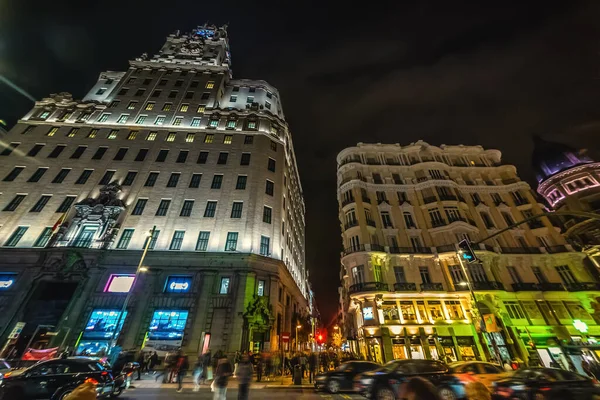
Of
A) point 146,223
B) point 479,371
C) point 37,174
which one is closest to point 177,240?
point 146,223

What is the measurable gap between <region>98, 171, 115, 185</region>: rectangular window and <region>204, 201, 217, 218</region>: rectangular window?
1328 cm

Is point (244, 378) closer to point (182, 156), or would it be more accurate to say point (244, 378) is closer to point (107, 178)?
point (182, 156)

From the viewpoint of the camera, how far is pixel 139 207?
2781 cm

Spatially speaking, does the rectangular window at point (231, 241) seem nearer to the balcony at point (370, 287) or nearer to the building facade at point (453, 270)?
the building facade at point (453, 270)

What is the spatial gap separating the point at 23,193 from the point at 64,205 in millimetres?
5306

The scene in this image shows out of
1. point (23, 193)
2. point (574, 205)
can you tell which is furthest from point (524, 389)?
point (23, 193)

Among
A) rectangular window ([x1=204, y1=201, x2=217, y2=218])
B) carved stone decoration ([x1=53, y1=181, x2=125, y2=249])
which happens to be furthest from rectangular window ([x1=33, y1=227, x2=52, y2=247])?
rectangular window ([x1=204, y1=201, x2=217, y2=218])

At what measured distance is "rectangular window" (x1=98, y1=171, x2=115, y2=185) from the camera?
29.6 meters

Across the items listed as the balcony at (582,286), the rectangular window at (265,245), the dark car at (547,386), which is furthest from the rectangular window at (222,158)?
the balcony at (582,286)

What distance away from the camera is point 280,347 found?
959 inches

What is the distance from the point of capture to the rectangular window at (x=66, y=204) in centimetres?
2704

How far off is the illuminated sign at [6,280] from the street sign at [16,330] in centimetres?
507

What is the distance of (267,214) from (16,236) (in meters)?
26.2

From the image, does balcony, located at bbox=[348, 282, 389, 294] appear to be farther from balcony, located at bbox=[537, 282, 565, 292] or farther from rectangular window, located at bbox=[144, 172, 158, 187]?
rectangular window, located at bbox=[144, 172, 158, 187]
